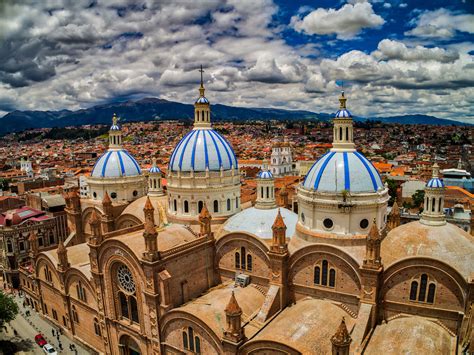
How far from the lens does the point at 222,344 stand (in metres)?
22.4

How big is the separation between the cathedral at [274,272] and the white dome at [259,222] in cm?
10

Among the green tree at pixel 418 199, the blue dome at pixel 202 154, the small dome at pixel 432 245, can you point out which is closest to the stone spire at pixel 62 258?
the blue dome at pixel 202 154

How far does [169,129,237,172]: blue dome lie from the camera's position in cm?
3316

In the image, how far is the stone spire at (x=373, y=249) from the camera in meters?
21.7

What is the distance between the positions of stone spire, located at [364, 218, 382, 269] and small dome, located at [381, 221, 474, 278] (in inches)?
41.0

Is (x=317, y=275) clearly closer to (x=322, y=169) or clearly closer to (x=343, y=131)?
(x=322, y=169)

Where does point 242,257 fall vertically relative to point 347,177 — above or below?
below

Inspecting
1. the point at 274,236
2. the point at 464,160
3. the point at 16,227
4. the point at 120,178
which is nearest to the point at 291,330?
the point at 274,236

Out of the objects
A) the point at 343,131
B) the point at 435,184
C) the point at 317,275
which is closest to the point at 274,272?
the point at 317,275

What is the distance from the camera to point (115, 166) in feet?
138

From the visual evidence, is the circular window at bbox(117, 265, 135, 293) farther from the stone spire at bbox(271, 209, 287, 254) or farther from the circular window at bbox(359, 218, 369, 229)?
the circular window at bbox(359, 218, 369, 229)

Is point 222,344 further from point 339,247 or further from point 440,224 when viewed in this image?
point 440,224

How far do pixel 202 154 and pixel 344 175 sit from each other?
44.5 feet

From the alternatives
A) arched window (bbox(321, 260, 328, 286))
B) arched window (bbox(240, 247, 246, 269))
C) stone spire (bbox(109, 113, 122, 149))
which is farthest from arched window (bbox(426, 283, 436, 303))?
stone spire (bbox(109, 113, 122, 149))
